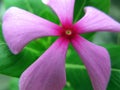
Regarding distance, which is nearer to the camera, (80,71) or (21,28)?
(21,28)

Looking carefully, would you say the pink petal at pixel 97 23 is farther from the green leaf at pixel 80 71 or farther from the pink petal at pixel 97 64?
the green leaf at pixel 80 71

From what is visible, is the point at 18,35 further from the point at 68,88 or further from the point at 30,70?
the point at 68,88

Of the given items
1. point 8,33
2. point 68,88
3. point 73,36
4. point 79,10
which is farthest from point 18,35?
point 68,88

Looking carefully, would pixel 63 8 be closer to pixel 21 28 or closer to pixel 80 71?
pixel 21 28

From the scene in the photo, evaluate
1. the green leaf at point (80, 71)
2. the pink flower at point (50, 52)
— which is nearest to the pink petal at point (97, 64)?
the pink flower at point (50, 52)

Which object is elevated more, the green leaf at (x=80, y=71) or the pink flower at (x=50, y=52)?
the pink flower at (x=50, y=52)

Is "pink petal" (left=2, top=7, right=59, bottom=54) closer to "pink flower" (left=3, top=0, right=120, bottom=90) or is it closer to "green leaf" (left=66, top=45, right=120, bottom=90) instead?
"pink flower" (left=3, top=0, right=120, bottom=90)

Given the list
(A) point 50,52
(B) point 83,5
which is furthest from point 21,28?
(B) point 83,5
